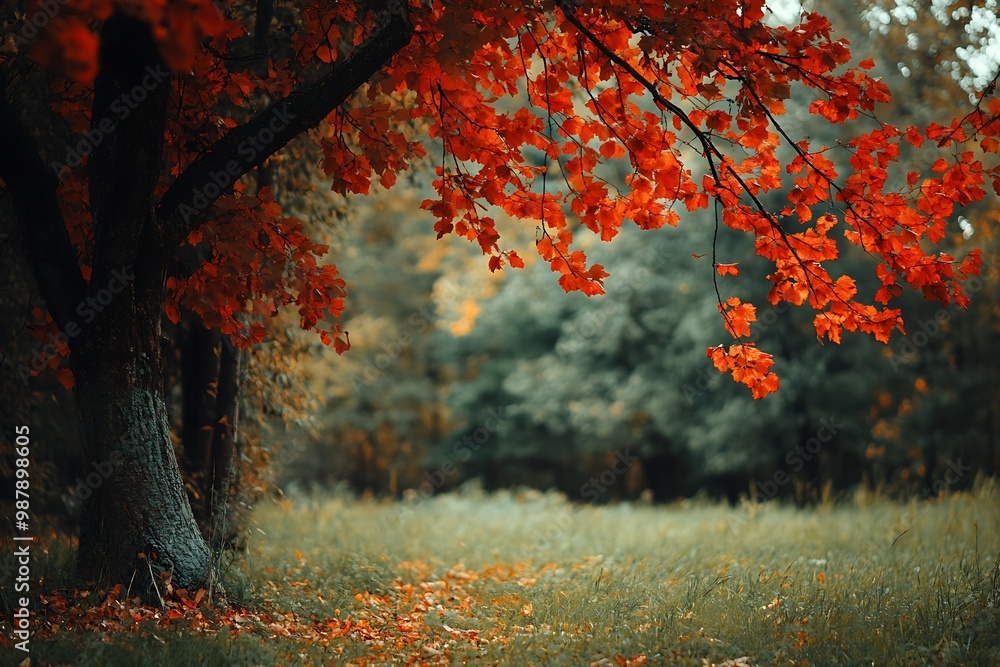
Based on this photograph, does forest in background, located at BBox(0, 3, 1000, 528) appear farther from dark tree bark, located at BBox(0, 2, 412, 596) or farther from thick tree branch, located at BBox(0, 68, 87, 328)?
thick tree branch, located at BBox(0, 68, 87, 328)

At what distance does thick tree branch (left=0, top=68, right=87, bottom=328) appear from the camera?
4586 mm

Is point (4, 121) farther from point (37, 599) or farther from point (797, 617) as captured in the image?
point (797, 617)

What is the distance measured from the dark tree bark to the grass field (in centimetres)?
59

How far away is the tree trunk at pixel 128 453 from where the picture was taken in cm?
459

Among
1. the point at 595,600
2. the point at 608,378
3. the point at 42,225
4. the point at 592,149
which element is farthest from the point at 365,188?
the point at 608,378

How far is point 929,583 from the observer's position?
18.3 ft

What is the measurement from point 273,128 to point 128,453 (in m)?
2.10

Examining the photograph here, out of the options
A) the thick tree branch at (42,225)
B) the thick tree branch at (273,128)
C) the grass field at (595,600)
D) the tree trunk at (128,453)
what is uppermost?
the thick tree branch at (273,128)

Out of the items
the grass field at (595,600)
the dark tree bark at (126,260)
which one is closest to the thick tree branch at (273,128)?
the dark tree bark at (126,260)

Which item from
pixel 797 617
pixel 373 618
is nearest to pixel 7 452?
pixel 373 618

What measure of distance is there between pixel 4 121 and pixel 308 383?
4024mm

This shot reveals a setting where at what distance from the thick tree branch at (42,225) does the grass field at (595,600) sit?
182 cm

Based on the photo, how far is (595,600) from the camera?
535cm

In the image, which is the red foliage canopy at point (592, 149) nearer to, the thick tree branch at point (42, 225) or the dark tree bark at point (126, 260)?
the dark tree bark at point (126, 260)
